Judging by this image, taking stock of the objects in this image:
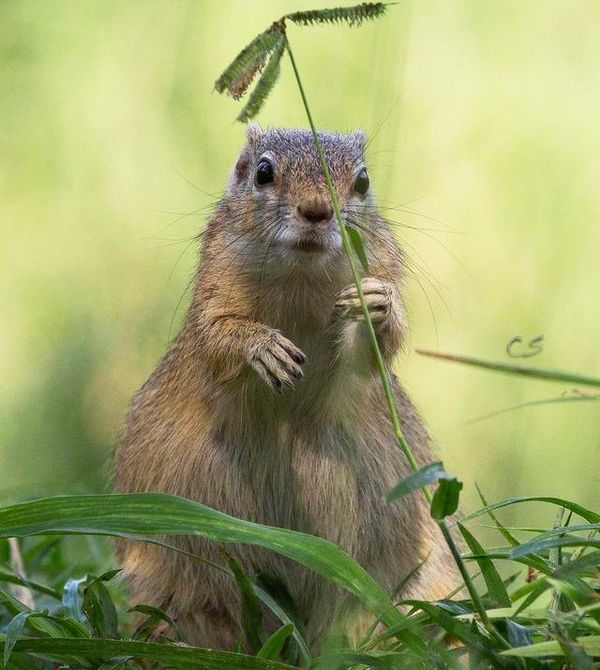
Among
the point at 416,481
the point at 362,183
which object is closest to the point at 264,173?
the point at 362,183

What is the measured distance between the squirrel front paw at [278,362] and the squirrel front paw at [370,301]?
0.66 ft

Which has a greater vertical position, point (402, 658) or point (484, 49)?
point (484, 49)

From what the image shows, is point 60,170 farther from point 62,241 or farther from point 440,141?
point 440,141

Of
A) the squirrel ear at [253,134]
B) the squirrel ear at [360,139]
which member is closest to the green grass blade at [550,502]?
the squirrel ear at [360,139]

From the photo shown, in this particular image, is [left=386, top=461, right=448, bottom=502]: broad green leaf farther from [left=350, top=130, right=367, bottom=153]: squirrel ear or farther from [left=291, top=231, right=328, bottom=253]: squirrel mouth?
[left=350, top=130, right=367, bottom=153]: squirrel ear

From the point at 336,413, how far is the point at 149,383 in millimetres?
1043

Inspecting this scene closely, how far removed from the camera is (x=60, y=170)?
26.9ft

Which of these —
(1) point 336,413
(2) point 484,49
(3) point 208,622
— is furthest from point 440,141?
(3) point 208,622

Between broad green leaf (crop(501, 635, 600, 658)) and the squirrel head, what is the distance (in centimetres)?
173

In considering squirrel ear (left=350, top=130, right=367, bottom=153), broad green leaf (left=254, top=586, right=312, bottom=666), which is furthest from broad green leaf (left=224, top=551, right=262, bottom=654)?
squirrel ear (left=350, top=130, right=367, bottom=153)

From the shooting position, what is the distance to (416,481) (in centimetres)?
270

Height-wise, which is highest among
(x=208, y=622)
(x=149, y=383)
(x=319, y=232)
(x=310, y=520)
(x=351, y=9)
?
(x=351, y=9)

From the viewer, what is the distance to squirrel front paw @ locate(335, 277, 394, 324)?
4133mm

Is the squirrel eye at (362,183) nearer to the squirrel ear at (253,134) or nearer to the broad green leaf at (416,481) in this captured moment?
the squirrel ear at (253,134)
